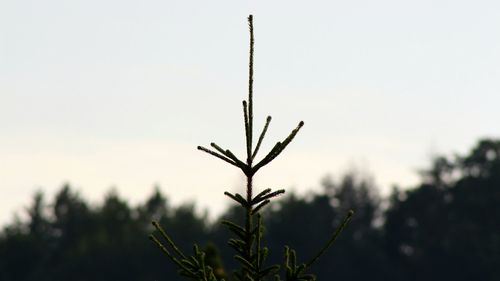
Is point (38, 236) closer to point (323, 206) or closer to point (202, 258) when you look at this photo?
point (323, 206)

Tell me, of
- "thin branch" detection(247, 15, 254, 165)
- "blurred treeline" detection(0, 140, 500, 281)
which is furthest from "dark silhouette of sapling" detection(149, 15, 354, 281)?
"blurred treeline" detection(0, 140, 500, 281)

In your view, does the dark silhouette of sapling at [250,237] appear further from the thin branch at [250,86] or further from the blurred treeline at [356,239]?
the blurred treeline at [356,239]

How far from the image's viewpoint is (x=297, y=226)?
450 ft

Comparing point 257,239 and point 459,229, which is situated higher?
point 459,229

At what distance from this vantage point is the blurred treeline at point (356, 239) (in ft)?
434

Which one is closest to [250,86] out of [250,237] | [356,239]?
[250,237]

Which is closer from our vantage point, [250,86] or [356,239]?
[250,86]

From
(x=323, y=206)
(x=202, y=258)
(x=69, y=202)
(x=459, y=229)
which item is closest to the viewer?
(x=202, y=258)

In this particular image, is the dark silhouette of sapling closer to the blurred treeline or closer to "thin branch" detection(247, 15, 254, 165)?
"thin branch" detection(247, 15, 254, 165)

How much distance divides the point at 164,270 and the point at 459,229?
31058 mm

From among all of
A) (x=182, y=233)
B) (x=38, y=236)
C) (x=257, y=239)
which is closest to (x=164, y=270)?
(x=182, y=233)

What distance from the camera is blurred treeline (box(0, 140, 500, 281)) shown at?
132 metres

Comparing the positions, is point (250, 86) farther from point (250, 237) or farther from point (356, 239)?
point (356, 239)

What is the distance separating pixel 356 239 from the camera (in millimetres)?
140750
